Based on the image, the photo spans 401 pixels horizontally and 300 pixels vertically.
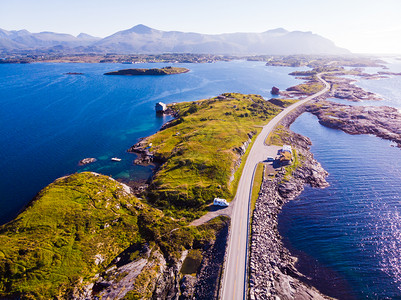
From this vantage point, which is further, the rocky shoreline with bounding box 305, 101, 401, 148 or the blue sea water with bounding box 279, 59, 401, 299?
the rocky shoreline with bounding box 305, 101, 401, 148

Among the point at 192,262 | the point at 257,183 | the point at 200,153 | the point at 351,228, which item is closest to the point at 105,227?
the point at 192,262

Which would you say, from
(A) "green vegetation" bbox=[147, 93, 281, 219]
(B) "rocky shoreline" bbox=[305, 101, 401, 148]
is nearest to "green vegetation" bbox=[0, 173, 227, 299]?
(A) "green vegetation" bbox=[147, 93, 281, 219]

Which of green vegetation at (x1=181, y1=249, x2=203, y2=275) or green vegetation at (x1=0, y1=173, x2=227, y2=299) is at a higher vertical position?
green vegetation at (x1=0, y1=173, x2=227, y2=299)

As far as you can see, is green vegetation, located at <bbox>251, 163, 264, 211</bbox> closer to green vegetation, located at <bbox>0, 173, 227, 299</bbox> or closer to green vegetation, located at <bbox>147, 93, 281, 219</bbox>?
green vegetation, located at <bbox>147, 93, 281, 219</bbox>

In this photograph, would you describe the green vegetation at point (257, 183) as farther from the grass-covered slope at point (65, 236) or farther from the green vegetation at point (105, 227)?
the grass-covered slope at point (65, 236)

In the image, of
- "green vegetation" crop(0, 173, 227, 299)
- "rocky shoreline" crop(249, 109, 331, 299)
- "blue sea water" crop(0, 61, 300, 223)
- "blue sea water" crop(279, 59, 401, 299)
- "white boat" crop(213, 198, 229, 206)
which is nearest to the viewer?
"green vegetation" crop(0, 173, 227, 299)

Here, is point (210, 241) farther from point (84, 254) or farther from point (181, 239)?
point (84, 254)
